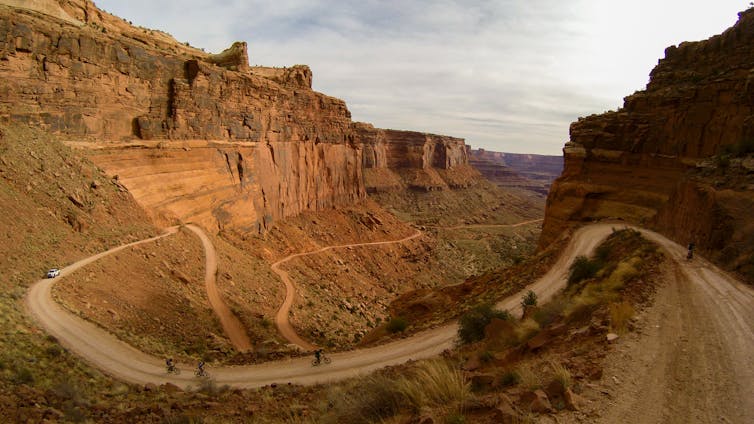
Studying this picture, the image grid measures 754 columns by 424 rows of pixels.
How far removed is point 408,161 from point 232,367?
3616 inches

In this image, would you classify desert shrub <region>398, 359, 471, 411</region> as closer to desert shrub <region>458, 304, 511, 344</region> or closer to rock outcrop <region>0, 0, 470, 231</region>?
desert shrub <region>458, 304, 511, 344</region>

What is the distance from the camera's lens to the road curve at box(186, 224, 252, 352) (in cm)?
1923

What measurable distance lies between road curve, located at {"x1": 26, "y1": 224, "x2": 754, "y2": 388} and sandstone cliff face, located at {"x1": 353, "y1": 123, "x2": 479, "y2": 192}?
77825 millimetres

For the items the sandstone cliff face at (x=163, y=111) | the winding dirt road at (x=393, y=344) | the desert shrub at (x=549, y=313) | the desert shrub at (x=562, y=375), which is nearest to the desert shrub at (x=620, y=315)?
the winding dirt road at (x=393, y=344)

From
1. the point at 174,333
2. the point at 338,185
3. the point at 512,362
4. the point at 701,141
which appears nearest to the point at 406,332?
the point at 512,362

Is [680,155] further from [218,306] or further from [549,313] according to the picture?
[218,306]

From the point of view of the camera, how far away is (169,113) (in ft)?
93.4

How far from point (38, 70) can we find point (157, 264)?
462 inches

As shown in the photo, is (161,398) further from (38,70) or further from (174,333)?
(38,70)

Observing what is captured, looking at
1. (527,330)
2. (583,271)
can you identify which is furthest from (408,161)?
(527,330)

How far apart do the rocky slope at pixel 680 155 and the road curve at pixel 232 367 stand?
227 cm

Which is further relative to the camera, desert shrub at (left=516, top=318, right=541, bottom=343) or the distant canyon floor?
the distant canyon floor

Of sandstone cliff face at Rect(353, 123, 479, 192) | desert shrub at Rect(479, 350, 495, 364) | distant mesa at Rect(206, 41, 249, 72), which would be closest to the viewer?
desert shrub at Rect(479, 350, 495, 364)

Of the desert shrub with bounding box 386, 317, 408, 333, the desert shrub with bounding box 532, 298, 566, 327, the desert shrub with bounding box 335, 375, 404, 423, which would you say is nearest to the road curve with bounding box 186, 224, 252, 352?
the desert shrub with bounding box 386, 317, 408, 333
